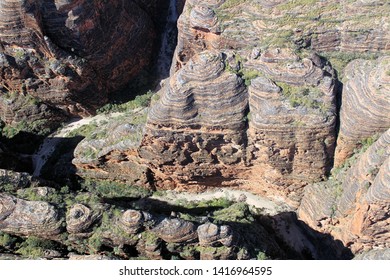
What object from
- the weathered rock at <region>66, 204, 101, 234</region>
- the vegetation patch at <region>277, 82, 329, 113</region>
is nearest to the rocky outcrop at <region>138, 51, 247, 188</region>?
the vegetation patch at <region>277, 82, 329, 113</region>

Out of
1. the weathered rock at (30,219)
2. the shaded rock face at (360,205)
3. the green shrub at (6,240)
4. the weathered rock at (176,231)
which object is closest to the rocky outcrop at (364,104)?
the shaded rock face at (360,205)

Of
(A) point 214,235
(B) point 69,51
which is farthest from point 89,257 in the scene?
(B) point 69,51

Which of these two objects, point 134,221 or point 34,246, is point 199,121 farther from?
point 34,246

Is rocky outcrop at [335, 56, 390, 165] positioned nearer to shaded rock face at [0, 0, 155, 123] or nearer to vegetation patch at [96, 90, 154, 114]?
vegetation patch at [96, 90, 154, 114]

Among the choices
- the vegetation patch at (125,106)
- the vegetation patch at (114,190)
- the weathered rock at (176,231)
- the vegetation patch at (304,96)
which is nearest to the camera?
the weathered rock at (176,231)

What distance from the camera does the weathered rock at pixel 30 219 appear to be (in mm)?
29906

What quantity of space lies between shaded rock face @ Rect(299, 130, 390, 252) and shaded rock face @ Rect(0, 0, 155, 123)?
2318cm

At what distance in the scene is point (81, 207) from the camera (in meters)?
30.8

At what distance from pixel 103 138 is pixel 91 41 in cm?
968

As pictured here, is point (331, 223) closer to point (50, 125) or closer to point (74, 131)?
point (74, 131)

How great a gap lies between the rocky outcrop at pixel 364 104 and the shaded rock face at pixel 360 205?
1596 millimetres

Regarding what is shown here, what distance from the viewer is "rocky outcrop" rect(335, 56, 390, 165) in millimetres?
29609

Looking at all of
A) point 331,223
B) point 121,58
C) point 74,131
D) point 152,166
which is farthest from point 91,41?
point 331,223

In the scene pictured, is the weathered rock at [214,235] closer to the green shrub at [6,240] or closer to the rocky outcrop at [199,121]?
the rocky outcrop at [199,121]
